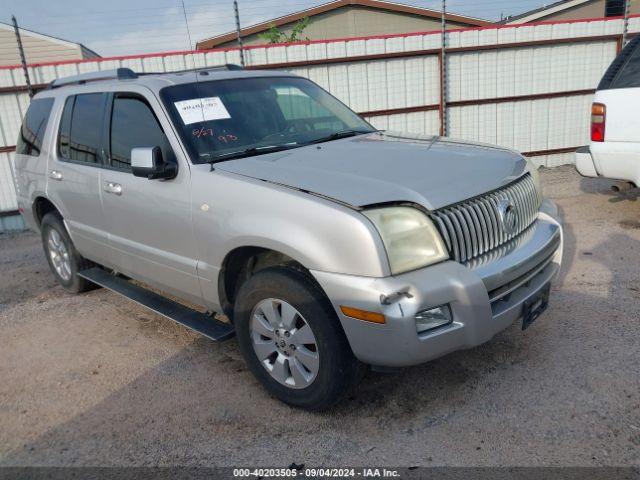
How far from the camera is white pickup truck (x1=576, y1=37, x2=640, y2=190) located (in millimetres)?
5699

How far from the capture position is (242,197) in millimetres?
3039

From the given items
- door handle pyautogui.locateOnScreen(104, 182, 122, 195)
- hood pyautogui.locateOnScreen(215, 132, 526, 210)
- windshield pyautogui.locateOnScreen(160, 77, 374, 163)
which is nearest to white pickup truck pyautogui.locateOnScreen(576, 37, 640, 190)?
hood pyautogui.locateOnScreen(215, 132, 526, 210)

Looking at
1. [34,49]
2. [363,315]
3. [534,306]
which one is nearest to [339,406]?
[363,315]

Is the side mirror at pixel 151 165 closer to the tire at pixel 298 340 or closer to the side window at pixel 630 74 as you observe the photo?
the tire at pixel 298 340

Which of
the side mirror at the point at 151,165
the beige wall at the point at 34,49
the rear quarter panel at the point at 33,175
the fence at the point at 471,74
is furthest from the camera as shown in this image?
the beige wall at the point at 34,49

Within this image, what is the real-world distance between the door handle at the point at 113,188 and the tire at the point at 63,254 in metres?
1.21

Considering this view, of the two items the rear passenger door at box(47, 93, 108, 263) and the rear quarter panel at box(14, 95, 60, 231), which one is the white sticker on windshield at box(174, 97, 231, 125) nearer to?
the rear passenger door at box(47, 93, 108, 263)

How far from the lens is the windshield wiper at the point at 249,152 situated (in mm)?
3408

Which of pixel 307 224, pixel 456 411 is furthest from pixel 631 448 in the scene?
pixel 307 224

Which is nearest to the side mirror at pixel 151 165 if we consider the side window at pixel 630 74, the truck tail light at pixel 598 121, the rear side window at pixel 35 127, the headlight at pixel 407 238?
the headlight at pixel 407 238

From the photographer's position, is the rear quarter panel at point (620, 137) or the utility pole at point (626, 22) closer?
the rear quarter panel at point (620, 137)

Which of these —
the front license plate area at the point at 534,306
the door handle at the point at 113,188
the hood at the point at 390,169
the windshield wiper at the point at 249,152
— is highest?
the windshield wiper at the point at 249,152

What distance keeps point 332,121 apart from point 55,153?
248cm

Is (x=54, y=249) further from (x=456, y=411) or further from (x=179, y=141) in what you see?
(x=456, y=411)
